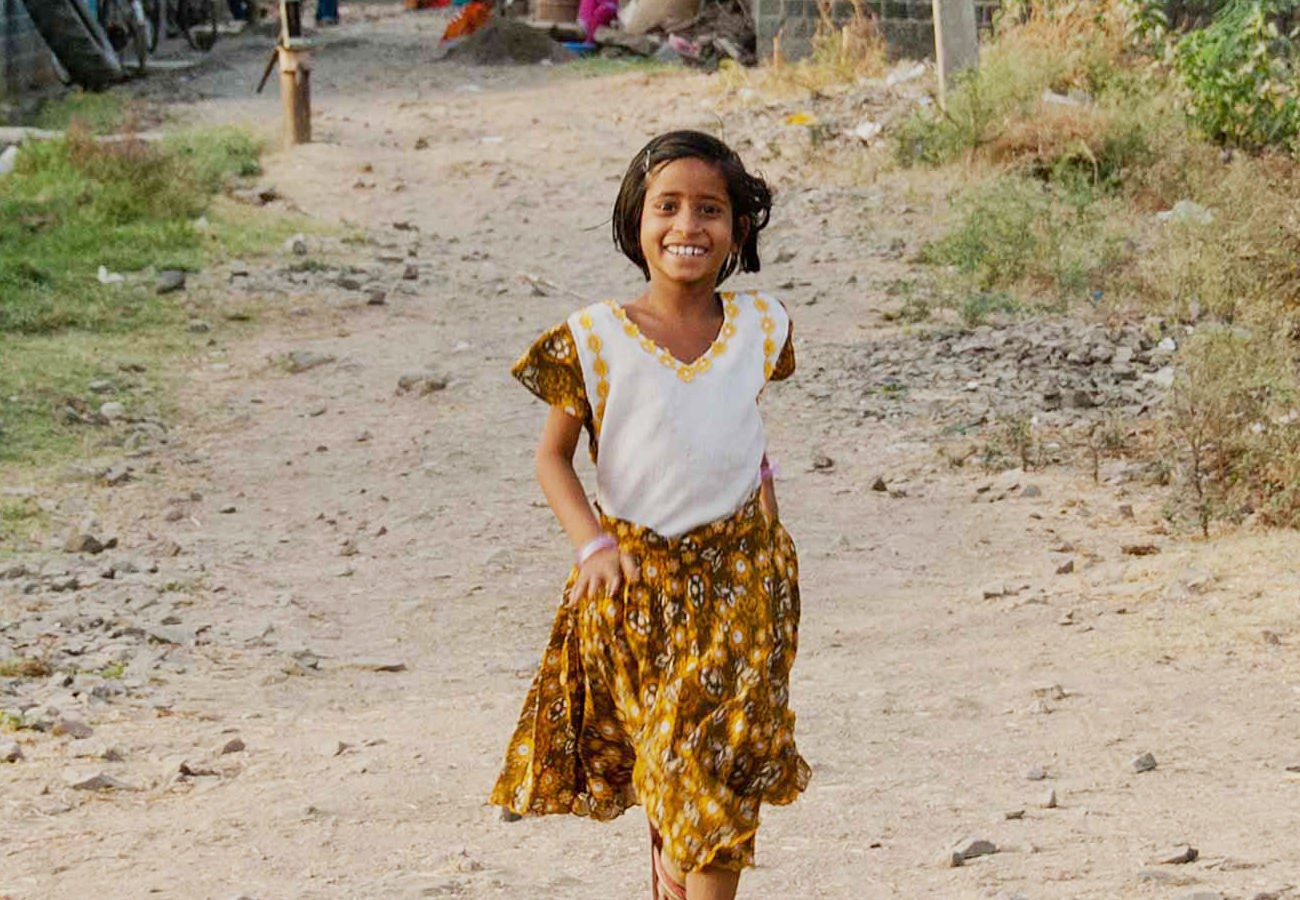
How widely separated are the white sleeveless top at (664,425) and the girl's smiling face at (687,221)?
103 mm

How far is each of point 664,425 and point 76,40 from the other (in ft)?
49.6

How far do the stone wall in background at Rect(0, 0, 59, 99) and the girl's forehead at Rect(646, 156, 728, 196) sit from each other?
44.8 feet

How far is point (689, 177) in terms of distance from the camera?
2.89m

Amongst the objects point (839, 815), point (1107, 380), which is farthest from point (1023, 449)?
point (839, 815)

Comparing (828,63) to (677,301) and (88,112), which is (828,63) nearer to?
(88,112)

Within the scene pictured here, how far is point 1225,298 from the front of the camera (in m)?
8.02

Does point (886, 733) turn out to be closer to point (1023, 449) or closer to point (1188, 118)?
point (1023, 449)

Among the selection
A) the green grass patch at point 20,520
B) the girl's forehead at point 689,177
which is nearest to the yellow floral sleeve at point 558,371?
the girl's forehead at point 689,177

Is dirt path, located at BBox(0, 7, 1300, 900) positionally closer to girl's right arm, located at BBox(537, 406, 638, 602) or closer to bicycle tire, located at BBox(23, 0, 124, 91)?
girl's right arm, located at BBox(537, 406, 638, 602)

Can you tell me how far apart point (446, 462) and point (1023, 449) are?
1.87 metres

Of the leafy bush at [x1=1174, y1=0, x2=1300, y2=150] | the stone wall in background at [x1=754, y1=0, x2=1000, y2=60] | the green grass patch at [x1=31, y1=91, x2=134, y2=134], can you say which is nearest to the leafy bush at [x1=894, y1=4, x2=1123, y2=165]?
the leafy bush at [x1=1174, y1=0, x2=1300, y2=150]

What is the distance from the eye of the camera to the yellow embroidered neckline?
2.87 meters

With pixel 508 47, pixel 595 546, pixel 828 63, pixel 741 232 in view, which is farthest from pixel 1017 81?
pixel 595 546

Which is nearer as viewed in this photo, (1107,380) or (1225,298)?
(1107,380)
